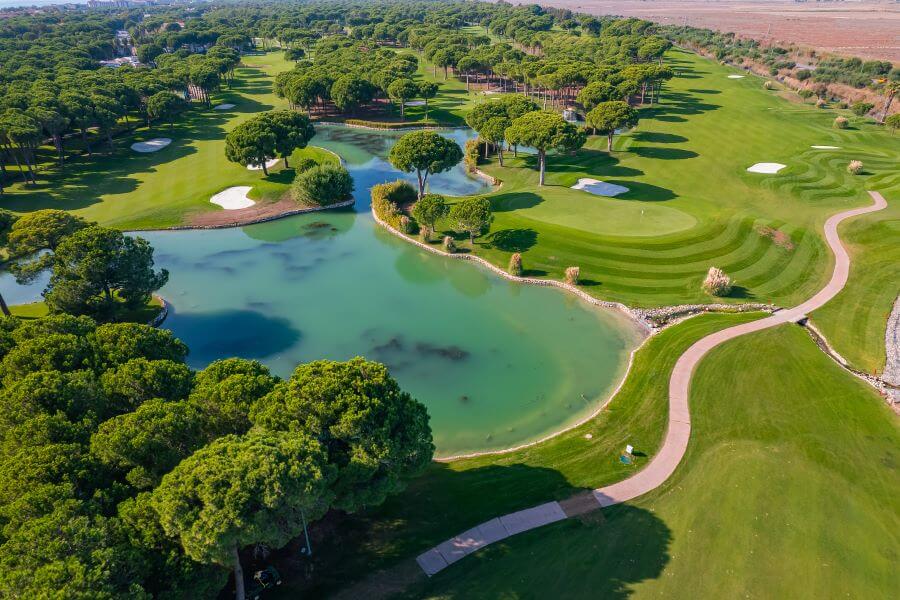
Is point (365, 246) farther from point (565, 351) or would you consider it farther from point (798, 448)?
point (798, 448)

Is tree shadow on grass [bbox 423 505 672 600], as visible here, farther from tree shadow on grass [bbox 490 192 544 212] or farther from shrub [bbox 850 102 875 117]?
shrub [bbox 850 102 875 117]

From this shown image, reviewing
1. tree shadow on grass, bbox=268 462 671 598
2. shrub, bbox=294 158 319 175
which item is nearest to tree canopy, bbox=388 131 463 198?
shrub, bbox=294 158 319 175

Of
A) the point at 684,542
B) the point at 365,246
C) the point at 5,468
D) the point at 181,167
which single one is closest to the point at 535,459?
the point at 684,542

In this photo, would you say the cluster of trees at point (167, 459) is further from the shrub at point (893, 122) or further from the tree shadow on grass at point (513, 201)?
the shrub at point (893, 122)

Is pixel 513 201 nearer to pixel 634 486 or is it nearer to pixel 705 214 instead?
pixel 705 214

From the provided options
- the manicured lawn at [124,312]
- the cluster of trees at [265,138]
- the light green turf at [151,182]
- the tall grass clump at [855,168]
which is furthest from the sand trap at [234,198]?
the tall grass clump at [855,168]

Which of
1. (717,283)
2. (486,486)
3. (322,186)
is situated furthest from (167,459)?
(322,186)
